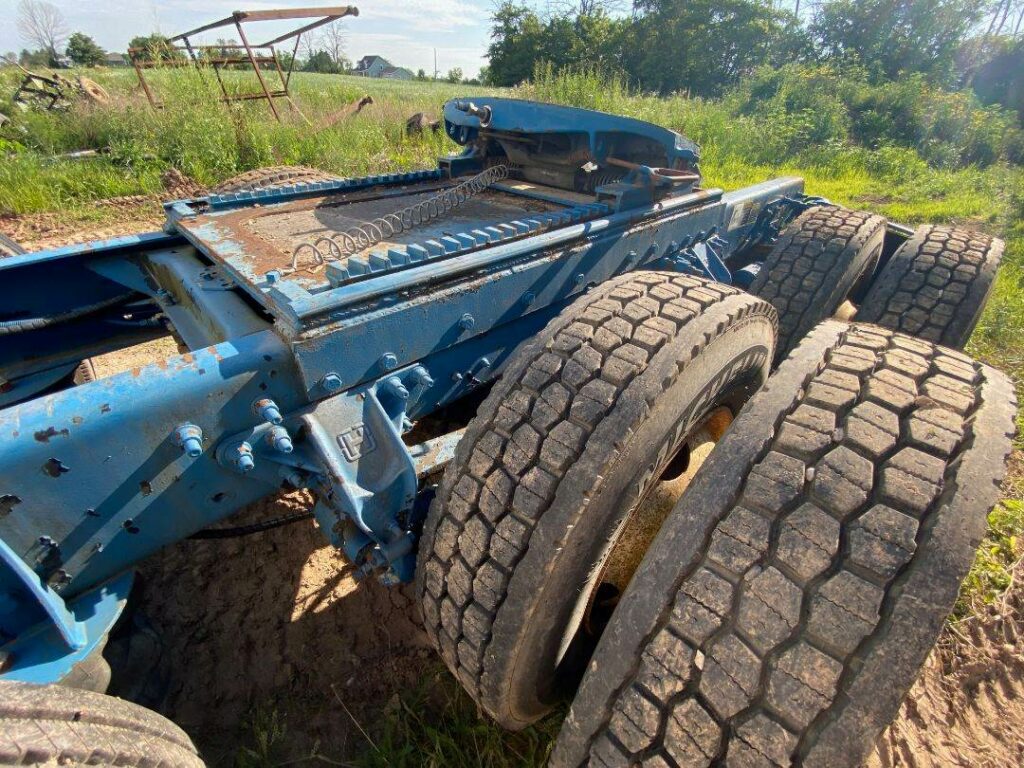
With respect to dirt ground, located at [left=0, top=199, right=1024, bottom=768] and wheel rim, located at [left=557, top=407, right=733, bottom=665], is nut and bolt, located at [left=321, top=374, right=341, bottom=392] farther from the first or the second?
dirt ground, located at [left=0, top=199, right=1024, bottom=768]

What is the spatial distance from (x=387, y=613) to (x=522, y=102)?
267 cm

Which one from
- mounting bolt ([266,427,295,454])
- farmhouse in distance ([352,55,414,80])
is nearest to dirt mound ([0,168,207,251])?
mounting bolt ([266,427,295,454])

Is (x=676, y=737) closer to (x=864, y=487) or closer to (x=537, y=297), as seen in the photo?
(x=864, y=487)

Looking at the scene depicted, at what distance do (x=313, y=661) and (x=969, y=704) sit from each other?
268cm

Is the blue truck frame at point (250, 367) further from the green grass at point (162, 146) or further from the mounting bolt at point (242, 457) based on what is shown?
the green grass at point (162, 146)

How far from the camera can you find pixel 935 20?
24969 mm

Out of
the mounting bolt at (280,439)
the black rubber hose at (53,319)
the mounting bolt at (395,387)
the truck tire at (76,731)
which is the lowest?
the truck tire at (76,731)

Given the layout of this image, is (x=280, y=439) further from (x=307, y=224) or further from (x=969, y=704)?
(x=969, y=704)

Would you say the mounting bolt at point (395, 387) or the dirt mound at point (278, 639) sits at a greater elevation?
the mounting bolt at point (395, 387)

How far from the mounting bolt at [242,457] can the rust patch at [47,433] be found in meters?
0.39

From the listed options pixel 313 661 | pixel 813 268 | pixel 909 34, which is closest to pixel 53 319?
pixel 313 661

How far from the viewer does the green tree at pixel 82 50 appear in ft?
145

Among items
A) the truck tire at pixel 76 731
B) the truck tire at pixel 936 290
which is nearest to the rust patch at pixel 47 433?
the truck tire at pixel 76 731

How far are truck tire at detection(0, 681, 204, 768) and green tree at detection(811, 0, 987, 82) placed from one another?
30.9 m
